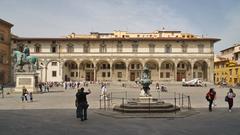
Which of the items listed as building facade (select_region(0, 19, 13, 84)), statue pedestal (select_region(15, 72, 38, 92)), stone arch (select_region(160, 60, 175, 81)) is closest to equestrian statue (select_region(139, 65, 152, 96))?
statue pedestal (select_region(15, 72, 38, 92))

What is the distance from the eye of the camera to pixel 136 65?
57.8 meters

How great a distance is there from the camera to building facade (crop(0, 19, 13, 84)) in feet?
167

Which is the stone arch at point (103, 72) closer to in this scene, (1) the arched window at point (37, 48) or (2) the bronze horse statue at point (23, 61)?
(1) the arched window at point (37, 48)

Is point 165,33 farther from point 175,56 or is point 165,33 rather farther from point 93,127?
point 93,127

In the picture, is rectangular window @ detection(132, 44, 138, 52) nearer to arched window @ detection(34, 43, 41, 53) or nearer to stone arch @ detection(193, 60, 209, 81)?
stone arch @ detection(193, 60, 209, 81)

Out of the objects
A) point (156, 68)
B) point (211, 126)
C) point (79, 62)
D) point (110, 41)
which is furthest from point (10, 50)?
point (211, 126)

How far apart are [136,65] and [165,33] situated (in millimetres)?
16465

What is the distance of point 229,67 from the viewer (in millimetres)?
61781

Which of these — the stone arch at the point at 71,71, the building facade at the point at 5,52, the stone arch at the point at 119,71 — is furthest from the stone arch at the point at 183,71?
the building facade at the point at 5,52

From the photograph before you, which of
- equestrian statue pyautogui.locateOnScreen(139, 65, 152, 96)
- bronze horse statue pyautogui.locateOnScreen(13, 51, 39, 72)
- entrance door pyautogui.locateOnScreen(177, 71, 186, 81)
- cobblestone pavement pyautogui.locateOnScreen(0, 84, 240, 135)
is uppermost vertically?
bronze horse statue pyautogui.locateOnScreen(13, 51, 39, 72)

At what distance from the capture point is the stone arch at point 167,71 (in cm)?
5662

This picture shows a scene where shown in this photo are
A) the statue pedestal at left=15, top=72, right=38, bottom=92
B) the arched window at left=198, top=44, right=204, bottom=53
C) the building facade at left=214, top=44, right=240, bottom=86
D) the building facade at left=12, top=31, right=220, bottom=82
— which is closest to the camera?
the statue pedestal at left=15, top=72, right=38, bottom=92

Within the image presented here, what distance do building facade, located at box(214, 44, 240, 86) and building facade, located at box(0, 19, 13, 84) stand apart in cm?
3798

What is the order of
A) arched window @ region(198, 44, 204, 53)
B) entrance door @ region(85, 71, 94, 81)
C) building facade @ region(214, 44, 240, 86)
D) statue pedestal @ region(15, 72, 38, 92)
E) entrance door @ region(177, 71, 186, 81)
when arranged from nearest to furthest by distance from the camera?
statue pedestal @ region(15, 72, 38, 92)
arched window @ region(198, 44, 204, 53)
entrance door @ region(177, 71, 186, 81)
entrance door @ region(85, 71, 94, 81)
building facade @ region(214, 44, 240, 86)
